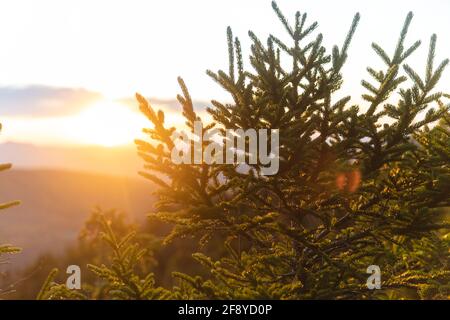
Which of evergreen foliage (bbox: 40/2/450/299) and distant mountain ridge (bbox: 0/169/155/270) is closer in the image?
evergreen foliage (bbox: 40/2/450/299)

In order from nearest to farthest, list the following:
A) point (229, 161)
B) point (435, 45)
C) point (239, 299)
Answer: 1. point (239, 299)
2. point (435, 45)
3. point (229, 161)

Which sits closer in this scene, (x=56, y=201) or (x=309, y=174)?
(x=309, y=174)

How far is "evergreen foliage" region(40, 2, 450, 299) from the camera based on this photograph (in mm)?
5957

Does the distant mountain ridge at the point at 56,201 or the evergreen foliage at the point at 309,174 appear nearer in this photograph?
the evergreen foliage at the point at 309,174

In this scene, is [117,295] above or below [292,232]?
below

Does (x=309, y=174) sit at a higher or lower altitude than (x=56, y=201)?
lower

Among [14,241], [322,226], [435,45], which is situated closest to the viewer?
[435,45]

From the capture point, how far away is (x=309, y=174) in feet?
21.8

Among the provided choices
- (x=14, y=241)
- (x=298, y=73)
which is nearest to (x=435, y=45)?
(x=298, y=73)

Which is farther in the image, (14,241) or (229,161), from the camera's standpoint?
(14,241)

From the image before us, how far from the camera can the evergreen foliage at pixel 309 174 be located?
596 cm

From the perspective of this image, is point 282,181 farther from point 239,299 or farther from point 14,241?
point 14,241

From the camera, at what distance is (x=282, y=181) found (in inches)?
258
